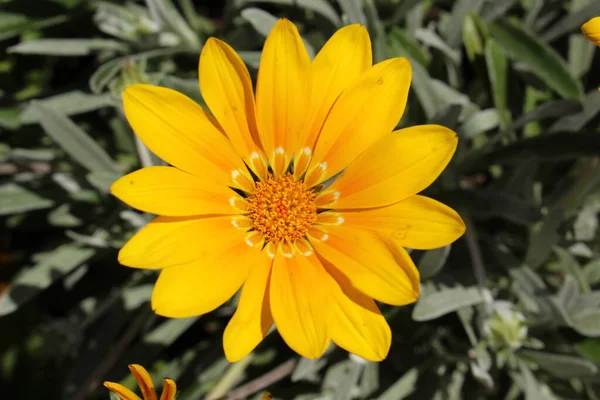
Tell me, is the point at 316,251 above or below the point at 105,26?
below

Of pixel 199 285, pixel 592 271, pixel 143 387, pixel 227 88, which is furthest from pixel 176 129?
pixel 592 271

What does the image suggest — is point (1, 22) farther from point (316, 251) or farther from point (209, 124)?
point (316, 251)

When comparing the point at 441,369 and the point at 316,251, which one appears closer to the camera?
the point at 316,251

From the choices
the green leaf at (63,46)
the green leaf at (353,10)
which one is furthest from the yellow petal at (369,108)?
the green leaf at (63,46)

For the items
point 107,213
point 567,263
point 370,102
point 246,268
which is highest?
point 370,102

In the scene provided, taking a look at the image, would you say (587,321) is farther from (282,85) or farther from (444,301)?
(282,85)

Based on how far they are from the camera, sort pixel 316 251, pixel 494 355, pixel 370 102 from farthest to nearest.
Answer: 1. pixel 494 355
2. pixel 316 251
3. pixel 370 102

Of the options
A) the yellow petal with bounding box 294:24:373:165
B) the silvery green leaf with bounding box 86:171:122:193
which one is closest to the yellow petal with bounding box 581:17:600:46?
the yellow petal with bounding box 294:24:373:165

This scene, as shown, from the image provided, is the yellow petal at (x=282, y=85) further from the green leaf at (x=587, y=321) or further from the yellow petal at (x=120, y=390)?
the green leaf at (x=587, y=321)

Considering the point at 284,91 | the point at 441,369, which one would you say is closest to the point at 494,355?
the point at 441,369
